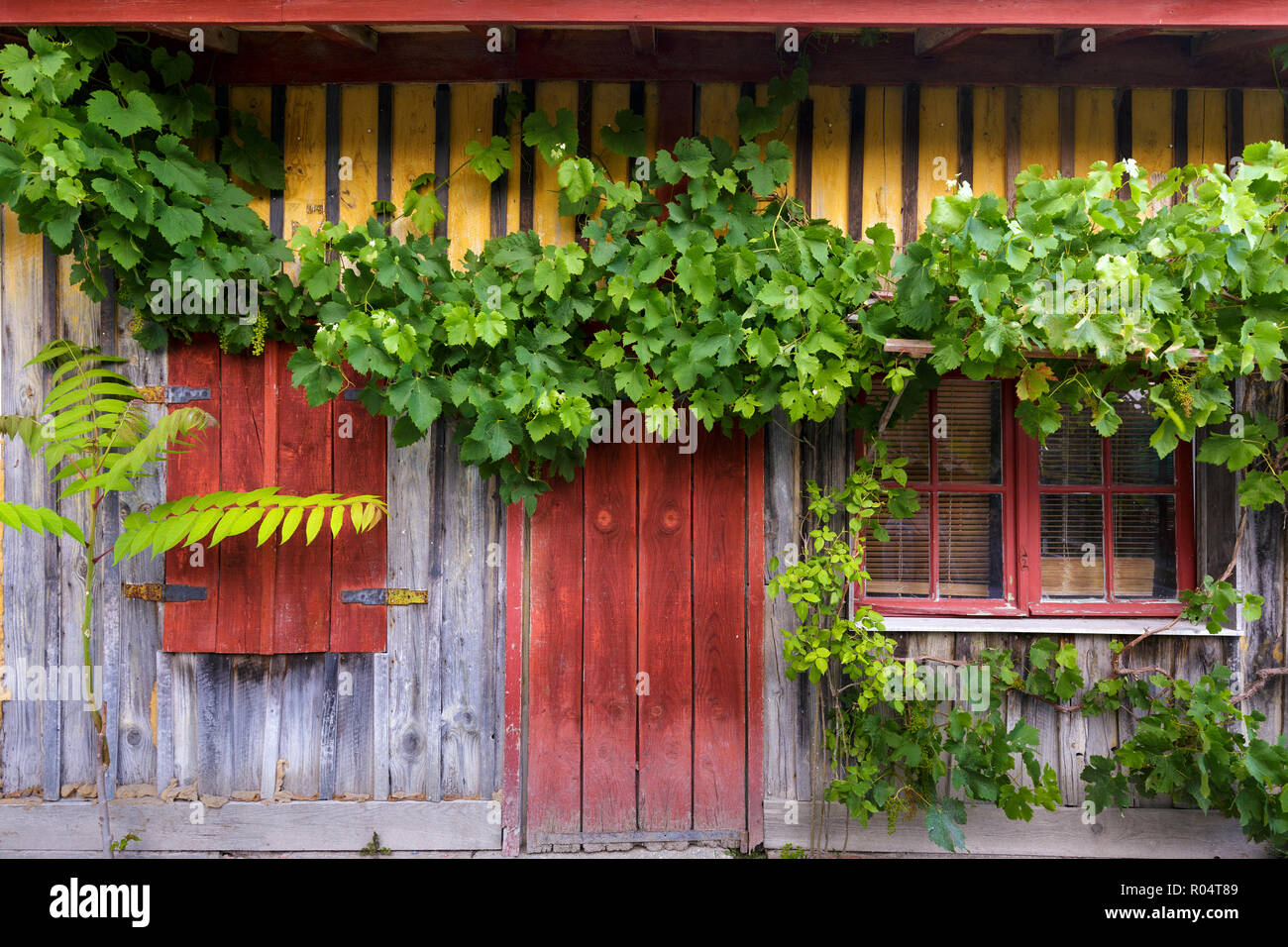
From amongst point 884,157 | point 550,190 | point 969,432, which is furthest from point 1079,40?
point 550,190

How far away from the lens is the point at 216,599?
11.3ft

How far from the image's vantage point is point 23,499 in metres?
3.51

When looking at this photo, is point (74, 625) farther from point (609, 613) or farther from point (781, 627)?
point (781, 627)

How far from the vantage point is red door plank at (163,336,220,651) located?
3.45 meters

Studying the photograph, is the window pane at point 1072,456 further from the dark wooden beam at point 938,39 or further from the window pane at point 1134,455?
the dark wooden beam at point 938,39

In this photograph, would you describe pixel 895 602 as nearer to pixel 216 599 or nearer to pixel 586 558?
pixel 586 558

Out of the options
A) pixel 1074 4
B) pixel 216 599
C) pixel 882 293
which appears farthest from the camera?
pixel 216 599

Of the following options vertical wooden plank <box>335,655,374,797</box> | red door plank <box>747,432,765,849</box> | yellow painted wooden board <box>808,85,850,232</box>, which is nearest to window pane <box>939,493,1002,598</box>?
red door plank <box>747,432,765,849</box>

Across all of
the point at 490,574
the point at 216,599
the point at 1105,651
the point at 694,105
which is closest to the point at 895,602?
the point at 1105,651

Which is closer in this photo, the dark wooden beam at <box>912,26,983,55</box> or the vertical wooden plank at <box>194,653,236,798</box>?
the dark wooden beam at <box>912,26,983,55</box>

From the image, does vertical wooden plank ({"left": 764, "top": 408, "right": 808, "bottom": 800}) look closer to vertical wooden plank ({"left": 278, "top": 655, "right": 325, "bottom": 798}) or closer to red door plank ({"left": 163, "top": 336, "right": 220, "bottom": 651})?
vertical wooden plank ({"left": 278, "top": 655, "right": 325, "bottom": 798})

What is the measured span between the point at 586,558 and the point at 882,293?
69.0 inches

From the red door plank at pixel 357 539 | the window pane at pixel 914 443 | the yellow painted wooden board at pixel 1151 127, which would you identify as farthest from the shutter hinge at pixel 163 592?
the yellow painted wooden board at pixel 1151 127

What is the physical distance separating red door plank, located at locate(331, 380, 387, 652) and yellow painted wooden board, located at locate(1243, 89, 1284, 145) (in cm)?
424
